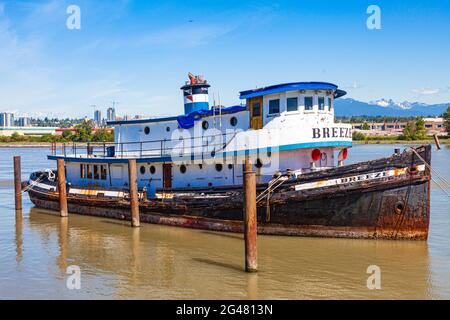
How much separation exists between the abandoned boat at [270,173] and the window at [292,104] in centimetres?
4

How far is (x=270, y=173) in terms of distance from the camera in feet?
57.5

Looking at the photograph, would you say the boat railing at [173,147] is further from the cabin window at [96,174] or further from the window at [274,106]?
the window at [274,106]

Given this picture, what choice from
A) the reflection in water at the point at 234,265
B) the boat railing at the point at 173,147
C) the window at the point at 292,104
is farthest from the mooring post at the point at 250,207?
the boat railing at the point at 173,147

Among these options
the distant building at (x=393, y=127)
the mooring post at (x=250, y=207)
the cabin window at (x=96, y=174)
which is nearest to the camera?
the mooring post at (x=250, y=207)

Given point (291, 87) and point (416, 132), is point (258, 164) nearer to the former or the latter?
point (291, 87)

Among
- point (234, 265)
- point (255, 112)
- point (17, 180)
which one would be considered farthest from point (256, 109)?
point (17, 180)

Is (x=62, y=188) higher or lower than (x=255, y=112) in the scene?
lower

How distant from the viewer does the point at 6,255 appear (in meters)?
16.1

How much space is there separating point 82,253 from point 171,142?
6746 mm

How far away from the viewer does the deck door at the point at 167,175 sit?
2044 cm

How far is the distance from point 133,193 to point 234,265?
6.58 metres
